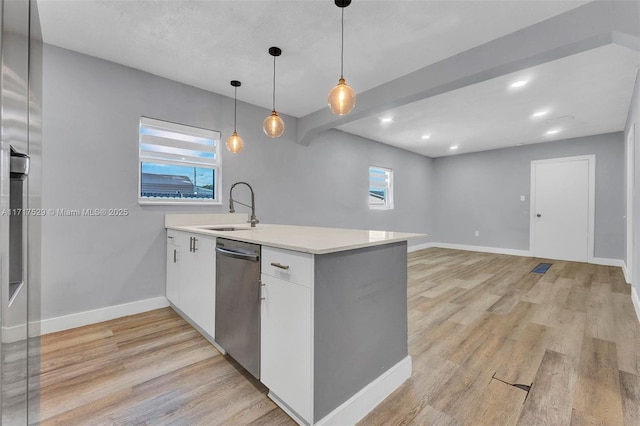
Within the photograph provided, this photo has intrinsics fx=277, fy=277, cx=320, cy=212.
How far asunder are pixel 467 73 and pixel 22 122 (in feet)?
9.84

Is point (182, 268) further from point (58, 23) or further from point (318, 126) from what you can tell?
point (318, 126)

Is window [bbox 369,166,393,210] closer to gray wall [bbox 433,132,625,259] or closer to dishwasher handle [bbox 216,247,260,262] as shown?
gray wall [bbox 433,132,625,259]

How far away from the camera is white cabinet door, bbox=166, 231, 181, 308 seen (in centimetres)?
276

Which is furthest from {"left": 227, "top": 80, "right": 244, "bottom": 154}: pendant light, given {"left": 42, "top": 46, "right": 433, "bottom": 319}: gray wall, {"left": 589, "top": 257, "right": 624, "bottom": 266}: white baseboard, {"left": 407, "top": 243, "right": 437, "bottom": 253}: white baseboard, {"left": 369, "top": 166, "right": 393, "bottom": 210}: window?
{"left": 589, "top": 257, "right": 624, "bottom": 266}: white baseboard

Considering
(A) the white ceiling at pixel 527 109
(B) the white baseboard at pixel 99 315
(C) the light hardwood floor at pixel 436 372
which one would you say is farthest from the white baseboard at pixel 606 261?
(B) the white baseboard at pixel 99 315

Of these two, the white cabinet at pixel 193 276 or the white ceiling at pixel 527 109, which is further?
the white ceiling at pixel 527 109

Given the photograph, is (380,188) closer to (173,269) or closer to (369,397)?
(173,269)

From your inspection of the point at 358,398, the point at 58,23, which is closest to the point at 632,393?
the point at 358,398

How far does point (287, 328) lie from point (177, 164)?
8.77ft

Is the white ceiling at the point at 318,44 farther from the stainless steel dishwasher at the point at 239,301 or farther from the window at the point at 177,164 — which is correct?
the stainless steel dishwasher at the point at 239,301

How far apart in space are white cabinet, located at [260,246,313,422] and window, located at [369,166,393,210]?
180 inches

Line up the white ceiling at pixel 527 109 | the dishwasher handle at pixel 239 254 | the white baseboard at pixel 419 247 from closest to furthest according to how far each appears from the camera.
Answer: the dishwasher handle at pixel 239 254 < the white ceiling at pixel 527 109 < the white baseboard at pixel 419 247

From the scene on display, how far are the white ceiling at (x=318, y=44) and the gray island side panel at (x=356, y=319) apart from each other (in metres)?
1.81

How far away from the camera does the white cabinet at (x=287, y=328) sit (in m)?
1.30
